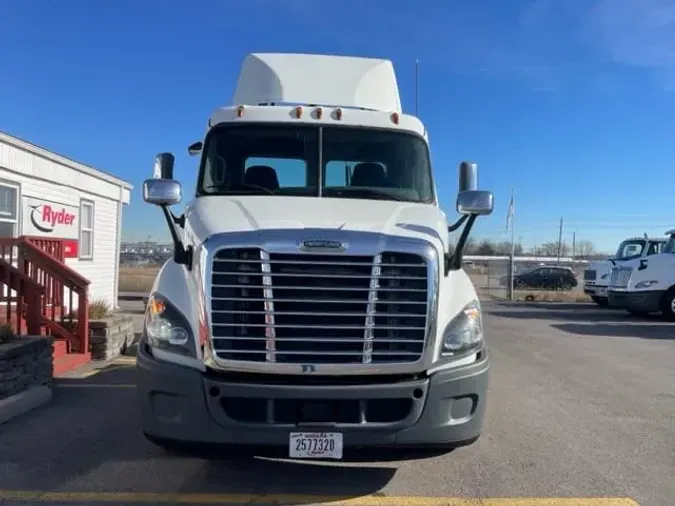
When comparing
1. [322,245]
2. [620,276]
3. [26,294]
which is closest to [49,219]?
[26,294]

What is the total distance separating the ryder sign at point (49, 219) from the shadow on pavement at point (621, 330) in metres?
11.8

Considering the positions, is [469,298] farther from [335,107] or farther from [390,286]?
[335,107]

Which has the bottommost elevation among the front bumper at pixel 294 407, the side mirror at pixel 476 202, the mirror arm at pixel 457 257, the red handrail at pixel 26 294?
the front bumper at pixel 294 407

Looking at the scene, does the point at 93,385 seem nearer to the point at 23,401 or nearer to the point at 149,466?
the point at 23,401

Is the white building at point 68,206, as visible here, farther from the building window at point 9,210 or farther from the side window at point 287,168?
the side window at point 287,168

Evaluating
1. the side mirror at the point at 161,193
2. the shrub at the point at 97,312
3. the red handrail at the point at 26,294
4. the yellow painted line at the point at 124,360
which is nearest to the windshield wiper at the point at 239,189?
the side mirror at the point at 161,193

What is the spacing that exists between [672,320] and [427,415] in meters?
17.6

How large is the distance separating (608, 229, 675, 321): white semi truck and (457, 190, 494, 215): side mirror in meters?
15.9

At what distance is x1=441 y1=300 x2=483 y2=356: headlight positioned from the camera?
4.33m

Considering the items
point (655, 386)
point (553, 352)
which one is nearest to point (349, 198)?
point (655, 386)

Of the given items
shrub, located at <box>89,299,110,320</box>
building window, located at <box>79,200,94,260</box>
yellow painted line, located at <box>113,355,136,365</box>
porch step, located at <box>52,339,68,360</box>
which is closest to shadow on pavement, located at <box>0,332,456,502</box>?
porch step, located at <box>52,339,68,360</box>

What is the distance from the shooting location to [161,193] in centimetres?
517

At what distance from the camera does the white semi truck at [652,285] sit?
62.4ft

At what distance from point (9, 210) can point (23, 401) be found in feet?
23.0
